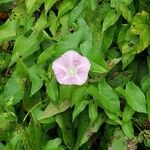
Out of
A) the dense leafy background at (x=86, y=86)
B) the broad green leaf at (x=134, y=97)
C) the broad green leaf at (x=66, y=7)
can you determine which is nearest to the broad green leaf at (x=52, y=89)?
the dense leafy background at (x=86, y=86)

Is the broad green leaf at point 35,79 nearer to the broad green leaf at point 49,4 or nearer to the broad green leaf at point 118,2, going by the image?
the broad green leaf at point 49,4

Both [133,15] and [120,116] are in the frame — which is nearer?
[120,116]

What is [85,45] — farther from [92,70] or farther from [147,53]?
[147,53]

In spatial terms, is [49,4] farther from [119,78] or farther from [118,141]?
[118,141]

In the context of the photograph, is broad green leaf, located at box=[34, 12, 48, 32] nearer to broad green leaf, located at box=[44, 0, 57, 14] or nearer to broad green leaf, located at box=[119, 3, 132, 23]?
broad green leaf, located at box=[44, 0, 57, 14]

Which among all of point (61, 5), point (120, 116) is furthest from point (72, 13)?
point (120, 116)

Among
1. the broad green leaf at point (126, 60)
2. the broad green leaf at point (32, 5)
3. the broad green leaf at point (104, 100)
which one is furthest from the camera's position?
the broad green leaf at point (32, 5)

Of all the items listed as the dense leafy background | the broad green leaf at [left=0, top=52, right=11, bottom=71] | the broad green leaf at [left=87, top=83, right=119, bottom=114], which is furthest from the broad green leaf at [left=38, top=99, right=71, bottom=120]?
the broad green leaf at [left=0, top=52, right=11, bottom=71]
